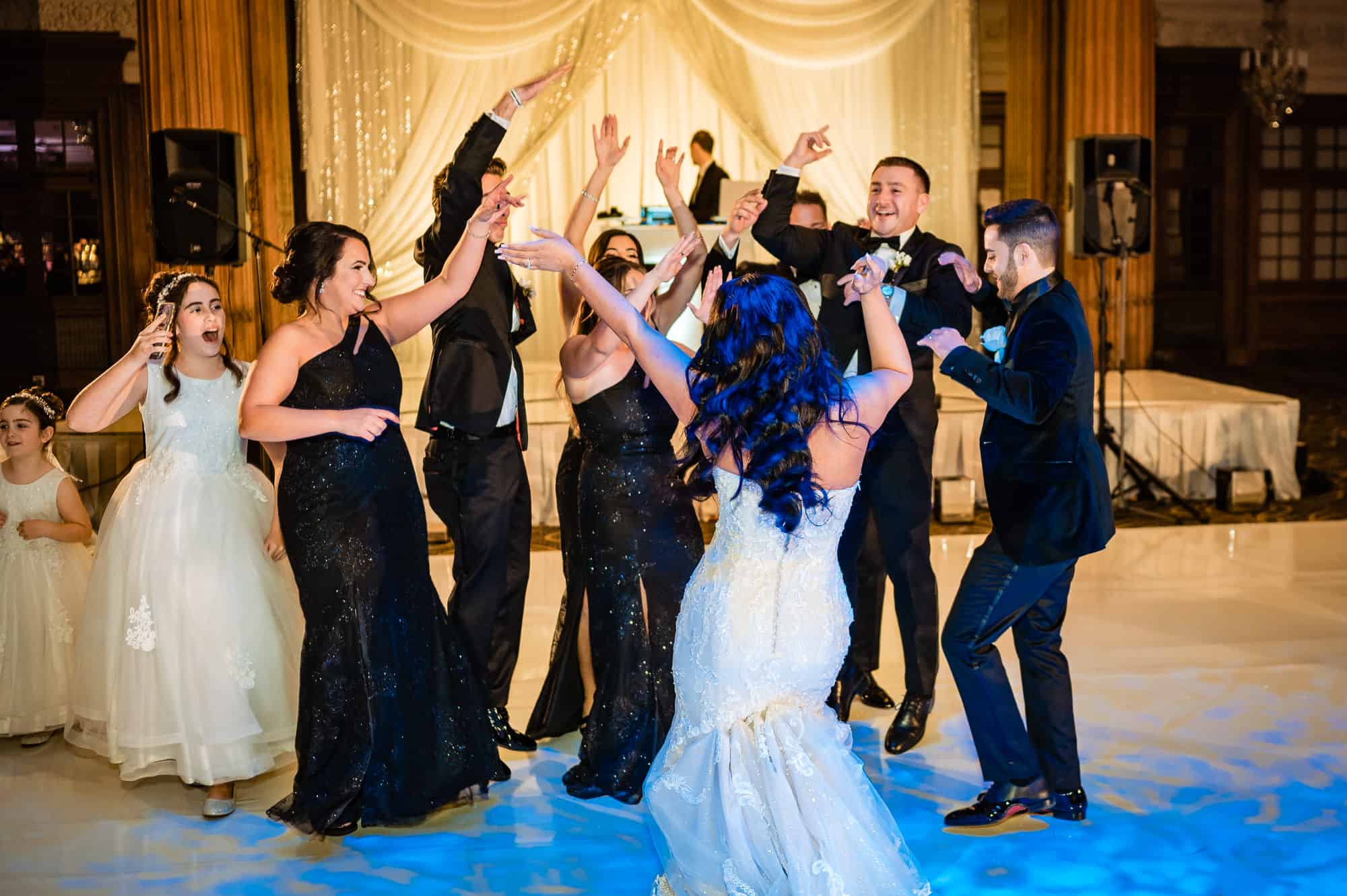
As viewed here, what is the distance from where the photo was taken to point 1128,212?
8.45m

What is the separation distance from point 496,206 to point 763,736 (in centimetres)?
154

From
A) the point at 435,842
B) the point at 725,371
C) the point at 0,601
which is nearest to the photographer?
the point at 725,371

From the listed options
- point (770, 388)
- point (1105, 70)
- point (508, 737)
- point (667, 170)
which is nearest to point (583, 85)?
point (1105, 70)

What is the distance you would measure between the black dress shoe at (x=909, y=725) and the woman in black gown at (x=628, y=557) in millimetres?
736

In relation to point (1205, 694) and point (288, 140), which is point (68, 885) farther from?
point (288, 140)

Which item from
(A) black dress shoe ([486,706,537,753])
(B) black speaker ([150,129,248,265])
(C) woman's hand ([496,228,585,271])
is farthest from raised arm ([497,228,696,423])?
(B) black speaker ([150,129,248,265])

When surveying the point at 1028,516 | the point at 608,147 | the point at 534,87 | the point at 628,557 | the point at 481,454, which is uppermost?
the point at 534,87

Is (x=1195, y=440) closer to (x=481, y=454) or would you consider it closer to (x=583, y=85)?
(x=481, y=454)

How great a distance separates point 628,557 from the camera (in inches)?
148

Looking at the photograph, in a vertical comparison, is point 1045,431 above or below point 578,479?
above

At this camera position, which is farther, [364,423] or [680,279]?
[680,279]

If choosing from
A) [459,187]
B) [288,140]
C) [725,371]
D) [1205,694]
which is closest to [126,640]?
[459,187]

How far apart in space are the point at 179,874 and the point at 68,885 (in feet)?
0.81

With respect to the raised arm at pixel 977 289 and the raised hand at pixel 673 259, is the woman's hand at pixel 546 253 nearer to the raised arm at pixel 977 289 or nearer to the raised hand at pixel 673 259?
the raised hand at pixel 673 259
